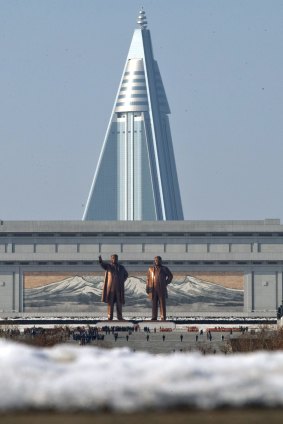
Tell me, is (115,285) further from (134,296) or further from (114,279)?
(134,296)

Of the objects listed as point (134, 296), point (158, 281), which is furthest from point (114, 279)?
point (134, 296)

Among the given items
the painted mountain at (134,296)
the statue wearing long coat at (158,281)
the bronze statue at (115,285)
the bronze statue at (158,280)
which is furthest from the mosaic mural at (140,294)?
the bronze statue at (115,285)

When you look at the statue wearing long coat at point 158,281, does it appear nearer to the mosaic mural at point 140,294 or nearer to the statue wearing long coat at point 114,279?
the statue wearing long coat at point 114,279

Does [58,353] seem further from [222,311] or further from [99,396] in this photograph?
[222,311]

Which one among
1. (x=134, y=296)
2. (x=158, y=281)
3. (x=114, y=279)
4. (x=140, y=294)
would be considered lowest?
(x=134, y=296)

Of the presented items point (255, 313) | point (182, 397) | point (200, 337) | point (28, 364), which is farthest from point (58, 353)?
point (255, 313)

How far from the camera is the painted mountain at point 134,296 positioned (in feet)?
596

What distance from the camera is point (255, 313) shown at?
595 ft

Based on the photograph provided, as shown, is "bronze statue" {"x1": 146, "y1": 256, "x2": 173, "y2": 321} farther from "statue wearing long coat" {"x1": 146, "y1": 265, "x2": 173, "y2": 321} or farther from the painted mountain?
the painted mountain

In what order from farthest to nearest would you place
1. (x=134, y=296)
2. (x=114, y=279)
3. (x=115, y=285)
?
(x=134, y=296) < (x=115, y=285) < (x=114, y=279)

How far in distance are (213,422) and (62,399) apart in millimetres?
834

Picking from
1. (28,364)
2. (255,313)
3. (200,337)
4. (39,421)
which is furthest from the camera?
(255,313)

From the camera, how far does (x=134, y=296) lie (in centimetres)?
18325

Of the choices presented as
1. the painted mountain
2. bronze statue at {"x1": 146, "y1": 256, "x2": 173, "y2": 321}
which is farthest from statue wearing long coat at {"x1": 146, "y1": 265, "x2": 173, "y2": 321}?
the painted mountain
